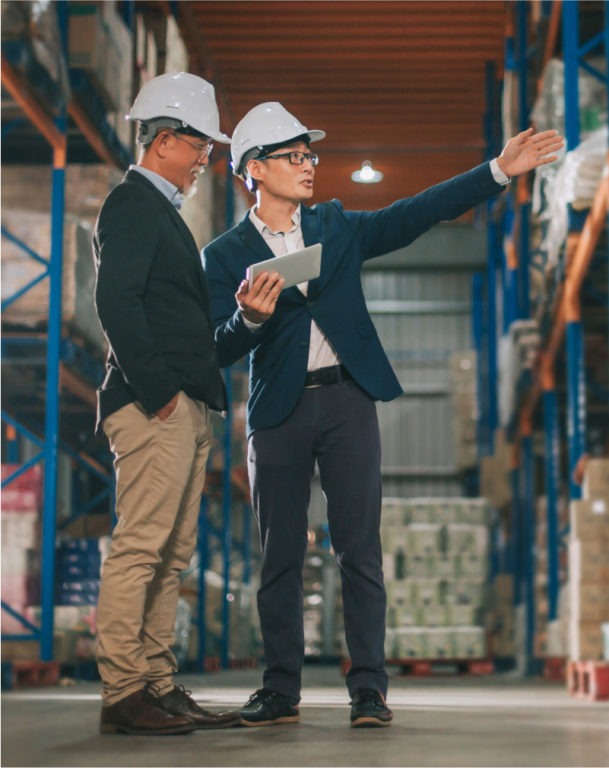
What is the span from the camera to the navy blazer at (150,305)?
122 inches

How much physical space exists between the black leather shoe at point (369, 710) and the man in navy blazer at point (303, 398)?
0.06 ft

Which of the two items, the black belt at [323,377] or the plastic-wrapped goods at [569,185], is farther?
the plastic-wrapped goods at [569,185]

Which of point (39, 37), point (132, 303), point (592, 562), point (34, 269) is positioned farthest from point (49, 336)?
point (132, 303)

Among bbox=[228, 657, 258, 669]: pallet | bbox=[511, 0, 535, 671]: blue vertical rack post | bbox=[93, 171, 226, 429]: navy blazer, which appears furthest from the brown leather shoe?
bbox=[228, 657, 258, 669]: pallet

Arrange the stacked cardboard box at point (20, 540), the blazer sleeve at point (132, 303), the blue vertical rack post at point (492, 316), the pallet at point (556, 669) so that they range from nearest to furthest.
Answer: the blazer sleeve at point (132, 303)
the stacked cardboard box at point (20, 540)
the pallet at point (556, 669)
the blue vertical rack post at point (492, 316)

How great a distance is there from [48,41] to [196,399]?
4382 mm

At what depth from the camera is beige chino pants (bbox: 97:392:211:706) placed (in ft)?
10.0

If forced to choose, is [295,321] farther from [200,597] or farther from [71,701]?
[200,597]

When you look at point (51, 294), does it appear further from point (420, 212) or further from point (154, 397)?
point (154, 397)

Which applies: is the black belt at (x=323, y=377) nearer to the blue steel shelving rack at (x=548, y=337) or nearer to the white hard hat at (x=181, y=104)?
the white hard hat at (x=181, y=104)

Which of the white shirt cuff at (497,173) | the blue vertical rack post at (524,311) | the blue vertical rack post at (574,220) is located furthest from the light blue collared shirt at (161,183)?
the blue vertical rack post at (524,311)

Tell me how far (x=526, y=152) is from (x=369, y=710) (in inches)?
59.1

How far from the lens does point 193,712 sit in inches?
124

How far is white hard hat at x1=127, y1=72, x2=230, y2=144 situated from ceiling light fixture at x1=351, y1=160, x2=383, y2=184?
35 cm
